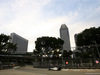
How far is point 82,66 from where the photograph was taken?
2475 centimetres

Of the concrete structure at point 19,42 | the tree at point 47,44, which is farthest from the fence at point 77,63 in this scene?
the concrete structure at point 19,42

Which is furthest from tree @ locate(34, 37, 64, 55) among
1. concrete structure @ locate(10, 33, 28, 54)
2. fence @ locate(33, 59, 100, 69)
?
concrete structure @ locate(10, 33, 28, 54)

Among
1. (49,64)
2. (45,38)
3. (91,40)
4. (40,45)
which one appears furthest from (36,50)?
(91,40)

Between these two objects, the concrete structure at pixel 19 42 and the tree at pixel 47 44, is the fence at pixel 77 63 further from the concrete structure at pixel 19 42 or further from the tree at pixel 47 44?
the concrete structure at pixel 19 42

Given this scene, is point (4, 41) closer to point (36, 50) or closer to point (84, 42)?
point (36, 50)

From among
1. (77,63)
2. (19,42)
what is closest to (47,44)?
(77,63)

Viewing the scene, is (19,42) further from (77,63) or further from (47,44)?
(77,63)

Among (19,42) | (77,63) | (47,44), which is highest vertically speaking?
(19,42)

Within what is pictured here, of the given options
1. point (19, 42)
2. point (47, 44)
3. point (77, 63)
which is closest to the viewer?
point (77, 63)

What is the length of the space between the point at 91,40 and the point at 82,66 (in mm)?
17655

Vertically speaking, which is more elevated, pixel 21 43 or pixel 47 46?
pixel 21 43

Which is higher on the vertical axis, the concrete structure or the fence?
the concrete structure

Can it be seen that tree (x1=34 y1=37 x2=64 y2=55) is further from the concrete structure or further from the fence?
the concrete structure

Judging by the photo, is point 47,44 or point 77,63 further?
point 47,44
